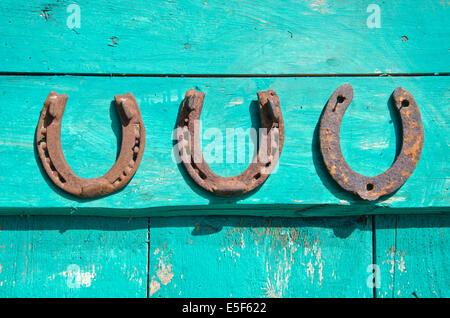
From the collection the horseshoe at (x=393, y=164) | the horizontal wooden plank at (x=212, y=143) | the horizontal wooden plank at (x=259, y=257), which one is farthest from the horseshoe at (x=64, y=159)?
the horseshoe at (x=393, y=164)

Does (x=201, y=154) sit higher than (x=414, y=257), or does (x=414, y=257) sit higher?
(x=201, y=154)

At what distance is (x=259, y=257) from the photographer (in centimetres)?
A: 93

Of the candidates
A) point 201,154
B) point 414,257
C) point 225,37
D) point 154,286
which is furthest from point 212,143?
point 414,257

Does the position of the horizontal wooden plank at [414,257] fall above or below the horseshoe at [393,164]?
below

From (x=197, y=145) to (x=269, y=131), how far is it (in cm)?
17

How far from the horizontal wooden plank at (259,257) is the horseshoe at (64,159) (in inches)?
6.1

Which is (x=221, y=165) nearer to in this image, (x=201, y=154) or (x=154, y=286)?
(x=201, y=154)

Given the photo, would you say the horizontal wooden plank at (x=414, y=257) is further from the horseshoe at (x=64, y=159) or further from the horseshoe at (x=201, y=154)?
the horseshoe at (x=64, y=159)

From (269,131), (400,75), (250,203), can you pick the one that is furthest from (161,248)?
(400,75)

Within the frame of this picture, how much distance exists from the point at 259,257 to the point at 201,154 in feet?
0.98

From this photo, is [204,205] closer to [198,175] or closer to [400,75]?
[198,175]

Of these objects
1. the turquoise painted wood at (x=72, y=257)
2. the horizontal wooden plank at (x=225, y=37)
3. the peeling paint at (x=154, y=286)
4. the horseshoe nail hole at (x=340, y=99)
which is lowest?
the peeling paint at (x=154, y=286)

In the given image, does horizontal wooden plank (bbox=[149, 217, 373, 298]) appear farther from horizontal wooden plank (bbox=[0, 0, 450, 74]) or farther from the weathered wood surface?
horizontal wooden plank (bbox=[0, 0, 450, 74])

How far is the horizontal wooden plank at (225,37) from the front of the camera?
0.89 m
